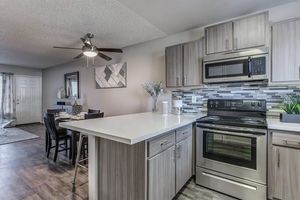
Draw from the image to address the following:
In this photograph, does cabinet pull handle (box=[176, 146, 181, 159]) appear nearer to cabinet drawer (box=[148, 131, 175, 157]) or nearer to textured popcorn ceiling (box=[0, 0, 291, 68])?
cabinet drawer (box=[148, 131, 175, 157])

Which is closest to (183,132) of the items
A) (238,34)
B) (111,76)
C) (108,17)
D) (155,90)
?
(155,90)

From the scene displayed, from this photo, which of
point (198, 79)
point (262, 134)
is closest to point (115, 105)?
point (198, 79)

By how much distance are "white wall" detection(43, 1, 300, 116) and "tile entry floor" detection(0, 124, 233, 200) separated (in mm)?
1683

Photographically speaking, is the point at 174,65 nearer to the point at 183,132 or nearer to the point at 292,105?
the point at 183,132

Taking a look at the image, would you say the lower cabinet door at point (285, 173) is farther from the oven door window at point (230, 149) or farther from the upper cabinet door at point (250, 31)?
the upper cabinet door at point (250, 31)

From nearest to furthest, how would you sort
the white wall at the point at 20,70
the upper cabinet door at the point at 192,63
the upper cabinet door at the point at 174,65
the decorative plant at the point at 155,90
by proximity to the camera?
the upper cabinet door at the point at 192,63, the upper cabinet door at the point at 174,65, the decorative plant at the point at 155,90, the white wall at the point at 20,70

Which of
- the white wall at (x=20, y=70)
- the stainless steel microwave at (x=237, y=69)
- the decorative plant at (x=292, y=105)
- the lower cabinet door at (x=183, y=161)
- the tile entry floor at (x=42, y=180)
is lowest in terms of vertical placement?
the tile entry floor at (x=42, y=180)

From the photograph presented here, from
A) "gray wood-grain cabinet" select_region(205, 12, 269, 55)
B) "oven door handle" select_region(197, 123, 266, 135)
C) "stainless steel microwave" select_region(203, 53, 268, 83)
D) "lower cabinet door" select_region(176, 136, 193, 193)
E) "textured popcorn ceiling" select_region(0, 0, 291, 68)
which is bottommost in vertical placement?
"lower cabinet door" select_region(176, 136, 193, 193)

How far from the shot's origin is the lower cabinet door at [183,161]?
2.02 meters

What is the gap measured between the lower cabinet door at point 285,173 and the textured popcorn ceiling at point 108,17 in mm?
1922

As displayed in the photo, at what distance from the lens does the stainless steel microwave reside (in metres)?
2.12

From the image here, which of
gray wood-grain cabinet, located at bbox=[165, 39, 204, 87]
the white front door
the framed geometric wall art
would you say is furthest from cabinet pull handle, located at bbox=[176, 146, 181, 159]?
the white front door

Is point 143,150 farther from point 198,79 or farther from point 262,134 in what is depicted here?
point 198,79

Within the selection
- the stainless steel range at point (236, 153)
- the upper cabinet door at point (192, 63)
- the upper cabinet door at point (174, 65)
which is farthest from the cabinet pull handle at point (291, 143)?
the upper cabinet door at point (174, 65)
